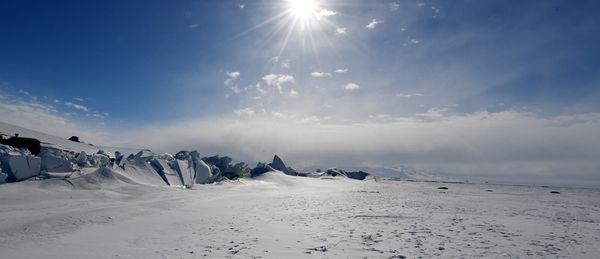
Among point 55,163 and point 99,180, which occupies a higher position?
point 55,163

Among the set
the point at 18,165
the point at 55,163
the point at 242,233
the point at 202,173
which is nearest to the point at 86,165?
the point at 55,163

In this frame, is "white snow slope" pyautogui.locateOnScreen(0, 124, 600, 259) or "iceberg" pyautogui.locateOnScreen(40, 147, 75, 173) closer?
"white snow slope" pyautogui.locateOnScreen(0, 124, 600, 259)

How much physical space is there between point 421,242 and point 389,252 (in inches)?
73.9

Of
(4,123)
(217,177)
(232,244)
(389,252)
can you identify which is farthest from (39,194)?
(4,123)

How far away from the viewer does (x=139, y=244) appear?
30.2ft

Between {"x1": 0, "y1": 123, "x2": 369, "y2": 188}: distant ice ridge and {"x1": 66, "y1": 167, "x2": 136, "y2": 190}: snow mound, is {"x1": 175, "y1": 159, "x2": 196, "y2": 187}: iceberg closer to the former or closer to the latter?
{"x1": 0, "y1": 123, "x2": 369, "y2": 188}: distant ice ridge

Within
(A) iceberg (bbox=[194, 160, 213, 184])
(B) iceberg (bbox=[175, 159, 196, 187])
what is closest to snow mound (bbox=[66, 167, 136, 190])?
(B) iceberg (bbox=[175, 159, 196, 187])

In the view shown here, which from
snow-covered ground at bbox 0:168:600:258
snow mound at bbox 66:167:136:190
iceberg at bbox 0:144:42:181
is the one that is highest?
iceberg at bbox 0:144:42:181

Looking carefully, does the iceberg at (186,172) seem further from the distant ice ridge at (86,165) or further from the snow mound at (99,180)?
the snow mound at (99,180)

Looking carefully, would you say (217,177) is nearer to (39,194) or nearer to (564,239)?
(39,194)

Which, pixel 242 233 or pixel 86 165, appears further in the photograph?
pixel 86 165

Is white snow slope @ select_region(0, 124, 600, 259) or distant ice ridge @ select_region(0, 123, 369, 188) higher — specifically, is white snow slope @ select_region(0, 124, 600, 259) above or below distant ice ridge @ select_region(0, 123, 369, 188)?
below

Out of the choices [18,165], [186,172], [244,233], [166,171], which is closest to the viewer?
[244,233]

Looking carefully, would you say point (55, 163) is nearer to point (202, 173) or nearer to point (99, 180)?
point (99, 180)
